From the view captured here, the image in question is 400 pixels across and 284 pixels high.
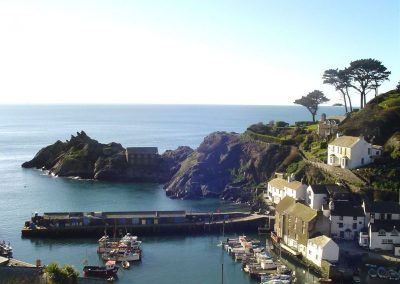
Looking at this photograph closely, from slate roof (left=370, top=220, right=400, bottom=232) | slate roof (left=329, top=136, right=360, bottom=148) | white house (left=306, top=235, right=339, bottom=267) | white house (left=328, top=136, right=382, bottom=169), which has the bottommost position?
white house (left=306, top=235, right=339, bottom=267)

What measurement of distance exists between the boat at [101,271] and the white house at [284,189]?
30056 millimetres

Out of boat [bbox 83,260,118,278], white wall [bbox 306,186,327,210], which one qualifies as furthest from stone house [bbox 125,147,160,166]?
boat [bbox 83,260,118,278]

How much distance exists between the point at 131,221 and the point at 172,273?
1952cm

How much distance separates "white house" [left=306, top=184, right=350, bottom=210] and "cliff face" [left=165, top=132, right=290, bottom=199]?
25576mm

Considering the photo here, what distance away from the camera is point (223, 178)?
105812 mm

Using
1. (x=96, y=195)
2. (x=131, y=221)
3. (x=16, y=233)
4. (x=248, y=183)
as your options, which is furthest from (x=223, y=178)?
(x=16, y=233)

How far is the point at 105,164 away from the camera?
122 m

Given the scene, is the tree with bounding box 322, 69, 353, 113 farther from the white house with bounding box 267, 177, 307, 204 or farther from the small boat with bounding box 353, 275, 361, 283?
the small boat with bounding box 353, 275, 361, 283

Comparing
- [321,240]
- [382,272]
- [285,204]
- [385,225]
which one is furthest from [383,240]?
[285,204]

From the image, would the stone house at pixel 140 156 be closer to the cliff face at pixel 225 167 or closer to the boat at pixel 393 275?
the cliff face at pixel 225 167

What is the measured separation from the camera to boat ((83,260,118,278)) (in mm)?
55344

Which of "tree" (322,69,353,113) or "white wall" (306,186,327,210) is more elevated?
"tree" (322,69,353,113)

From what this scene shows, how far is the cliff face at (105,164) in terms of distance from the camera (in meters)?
119

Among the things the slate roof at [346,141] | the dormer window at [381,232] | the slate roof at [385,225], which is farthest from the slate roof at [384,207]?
the slate roof at [346,141]
